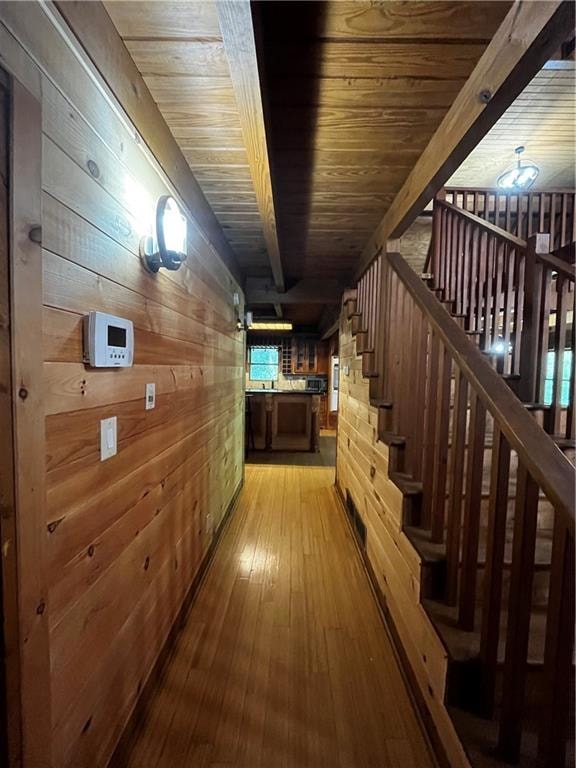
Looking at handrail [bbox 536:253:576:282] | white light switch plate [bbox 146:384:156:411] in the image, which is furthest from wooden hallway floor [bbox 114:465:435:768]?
handrail [bbox 536:253:576:282]

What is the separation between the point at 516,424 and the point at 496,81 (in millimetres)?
1100

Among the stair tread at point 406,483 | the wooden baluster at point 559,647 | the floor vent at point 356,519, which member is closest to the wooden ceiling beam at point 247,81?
the wooden baluster at point 559,647

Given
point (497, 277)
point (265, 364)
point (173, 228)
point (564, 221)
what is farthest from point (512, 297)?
point (265, 364)

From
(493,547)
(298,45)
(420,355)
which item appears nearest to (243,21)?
(298,45)

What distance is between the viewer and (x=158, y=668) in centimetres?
151

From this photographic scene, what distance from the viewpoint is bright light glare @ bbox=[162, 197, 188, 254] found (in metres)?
1.37

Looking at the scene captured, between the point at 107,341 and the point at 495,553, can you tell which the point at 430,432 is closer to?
the point at 495,553

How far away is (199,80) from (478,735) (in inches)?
97.2

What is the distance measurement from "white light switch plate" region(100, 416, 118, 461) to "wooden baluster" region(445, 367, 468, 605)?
1.26 metres

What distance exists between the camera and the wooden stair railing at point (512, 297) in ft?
7.09

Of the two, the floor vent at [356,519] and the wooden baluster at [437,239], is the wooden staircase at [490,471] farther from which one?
the floor vent at [356,519]

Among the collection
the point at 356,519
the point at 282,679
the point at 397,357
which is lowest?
the point at 282,679

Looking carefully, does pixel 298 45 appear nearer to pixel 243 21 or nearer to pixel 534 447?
pixel 243 21

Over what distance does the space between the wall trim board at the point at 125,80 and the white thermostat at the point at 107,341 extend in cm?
72
